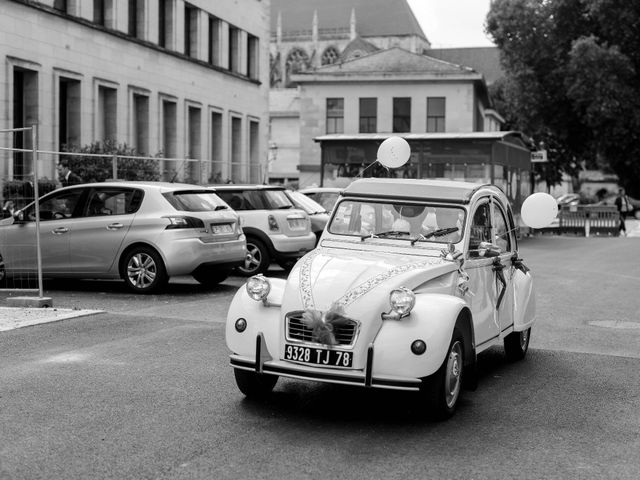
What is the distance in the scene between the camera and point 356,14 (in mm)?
119062

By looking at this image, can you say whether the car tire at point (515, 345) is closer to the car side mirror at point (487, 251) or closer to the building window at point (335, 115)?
the car side mirror at point (487, 251)

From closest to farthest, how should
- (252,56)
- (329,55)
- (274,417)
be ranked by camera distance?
(274,417) → (252,56) → (329,55)

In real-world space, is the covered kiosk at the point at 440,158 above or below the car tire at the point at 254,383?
above

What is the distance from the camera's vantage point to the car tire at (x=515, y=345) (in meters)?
9.59

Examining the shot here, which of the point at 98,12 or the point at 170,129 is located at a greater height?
the point at 98,12

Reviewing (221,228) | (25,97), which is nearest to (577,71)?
(25,97)

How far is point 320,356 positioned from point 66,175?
54.9 ft

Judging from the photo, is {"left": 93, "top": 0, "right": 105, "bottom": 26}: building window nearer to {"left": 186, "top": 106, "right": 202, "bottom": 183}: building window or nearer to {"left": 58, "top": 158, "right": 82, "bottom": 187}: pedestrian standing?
{"left": 186, "top": 106, "right": 202, "bottom": 183}: building window

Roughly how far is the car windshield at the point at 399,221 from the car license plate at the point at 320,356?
1.70m

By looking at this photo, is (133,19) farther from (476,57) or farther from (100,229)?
(476,57)

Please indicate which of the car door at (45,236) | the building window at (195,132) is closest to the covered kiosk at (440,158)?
the building window at (195,132)

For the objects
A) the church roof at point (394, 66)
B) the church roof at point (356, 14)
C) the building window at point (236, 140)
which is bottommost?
the building window at point (236, 140)

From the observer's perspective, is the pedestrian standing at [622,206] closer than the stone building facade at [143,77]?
No

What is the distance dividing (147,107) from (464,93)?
2788cm
